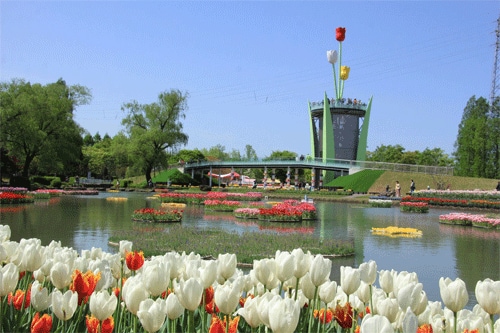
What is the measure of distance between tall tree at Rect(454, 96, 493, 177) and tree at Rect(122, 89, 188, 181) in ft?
95.5

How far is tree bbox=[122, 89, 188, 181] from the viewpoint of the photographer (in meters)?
51.8

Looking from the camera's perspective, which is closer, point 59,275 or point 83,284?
point 83,284

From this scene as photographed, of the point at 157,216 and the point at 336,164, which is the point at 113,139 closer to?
the point at 336,164

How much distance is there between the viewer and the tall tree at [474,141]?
50.9 metres

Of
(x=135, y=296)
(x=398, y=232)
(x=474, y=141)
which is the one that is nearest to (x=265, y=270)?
(x=135, y=296)

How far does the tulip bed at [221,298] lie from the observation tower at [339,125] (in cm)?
6391

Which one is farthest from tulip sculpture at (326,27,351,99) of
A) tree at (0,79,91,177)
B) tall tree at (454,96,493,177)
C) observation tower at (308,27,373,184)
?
tree at (0,79,91,177)

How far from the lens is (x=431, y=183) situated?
47.1m

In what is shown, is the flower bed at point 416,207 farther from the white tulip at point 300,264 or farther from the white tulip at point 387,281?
the white tulip at point 300,264

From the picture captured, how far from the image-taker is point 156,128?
5262cm

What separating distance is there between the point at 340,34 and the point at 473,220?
52.4 m

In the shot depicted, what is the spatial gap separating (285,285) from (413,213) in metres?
23.6

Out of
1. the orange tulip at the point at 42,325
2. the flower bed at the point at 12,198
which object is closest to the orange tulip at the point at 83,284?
the orange tulip at the point at 42,325

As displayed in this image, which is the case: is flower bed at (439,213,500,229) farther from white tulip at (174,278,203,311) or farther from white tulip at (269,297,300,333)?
white tulip at (269,297,300,333)
